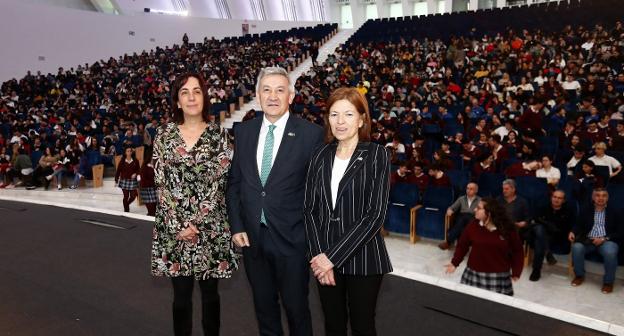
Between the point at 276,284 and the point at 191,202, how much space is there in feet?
1.78

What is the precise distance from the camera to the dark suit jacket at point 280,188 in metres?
2.05

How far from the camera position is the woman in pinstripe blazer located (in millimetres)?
1899

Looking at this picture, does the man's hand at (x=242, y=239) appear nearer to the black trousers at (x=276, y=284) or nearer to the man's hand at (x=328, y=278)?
the black trousers at (x=276, y=284)

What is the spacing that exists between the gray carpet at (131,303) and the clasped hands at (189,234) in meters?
0.83

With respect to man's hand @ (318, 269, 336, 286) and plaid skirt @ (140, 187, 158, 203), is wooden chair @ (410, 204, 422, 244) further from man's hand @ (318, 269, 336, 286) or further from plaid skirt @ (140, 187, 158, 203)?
man's hand @ (318, 269, 336, 286)

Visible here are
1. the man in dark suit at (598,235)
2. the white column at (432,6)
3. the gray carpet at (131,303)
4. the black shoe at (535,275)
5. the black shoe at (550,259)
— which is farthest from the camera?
the white column at (432,6)

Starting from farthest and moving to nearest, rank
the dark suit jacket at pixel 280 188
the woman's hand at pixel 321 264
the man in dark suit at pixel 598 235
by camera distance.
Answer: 1. the man in dark suit at pixel 598 235
2. the dark suit jacket at pixel 280 188
3. the woman's hand at pixel 321 264

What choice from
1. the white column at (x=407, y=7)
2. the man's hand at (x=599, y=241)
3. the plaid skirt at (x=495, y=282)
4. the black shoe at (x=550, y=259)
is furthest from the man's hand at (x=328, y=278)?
the white column at (x=407, y=7)

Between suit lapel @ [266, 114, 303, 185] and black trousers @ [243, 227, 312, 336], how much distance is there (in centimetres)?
26

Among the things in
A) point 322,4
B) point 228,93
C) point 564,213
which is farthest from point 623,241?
point 322,4

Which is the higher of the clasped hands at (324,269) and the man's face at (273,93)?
the man's face at (273,93)

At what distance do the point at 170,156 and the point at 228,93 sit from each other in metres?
12.2

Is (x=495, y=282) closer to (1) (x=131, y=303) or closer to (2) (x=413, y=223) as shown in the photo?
(2) (x=413, y=223)

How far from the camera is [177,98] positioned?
2.21 meters
